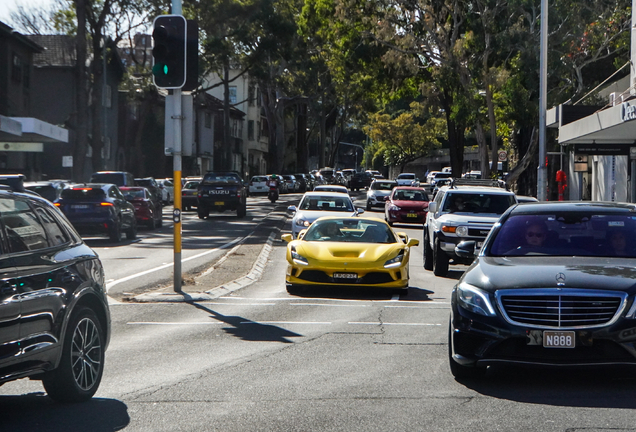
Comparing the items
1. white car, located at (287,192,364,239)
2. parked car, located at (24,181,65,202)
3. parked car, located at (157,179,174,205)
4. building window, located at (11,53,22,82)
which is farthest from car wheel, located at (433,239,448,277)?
building window, located at (11,53,22,82)

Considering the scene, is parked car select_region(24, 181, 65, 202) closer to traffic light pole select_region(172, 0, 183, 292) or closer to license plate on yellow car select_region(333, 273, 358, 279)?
traffic light pole select_region(172, 0, 183, 292)

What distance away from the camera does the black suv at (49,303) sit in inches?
232

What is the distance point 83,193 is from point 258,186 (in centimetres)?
4060

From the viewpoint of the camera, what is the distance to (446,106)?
150ft

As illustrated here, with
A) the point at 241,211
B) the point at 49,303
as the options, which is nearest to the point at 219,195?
the point at 241,211

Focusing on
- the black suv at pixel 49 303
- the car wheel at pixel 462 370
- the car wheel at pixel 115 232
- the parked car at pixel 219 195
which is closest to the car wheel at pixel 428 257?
the car wheel at pixel 115 232

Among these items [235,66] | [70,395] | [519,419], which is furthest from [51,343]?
[235,66]

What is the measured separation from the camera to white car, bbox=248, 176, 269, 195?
213 ft

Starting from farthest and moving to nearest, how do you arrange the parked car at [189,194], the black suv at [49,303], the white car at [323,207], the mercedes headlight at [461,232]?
the parked car at [189,194]
the white car at [323,207]
the mercedes headlight at [461,232]
the black suv at [49,303]

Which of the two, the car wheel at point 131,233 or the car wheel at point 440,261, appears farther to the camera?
the car wheel at point 131,233

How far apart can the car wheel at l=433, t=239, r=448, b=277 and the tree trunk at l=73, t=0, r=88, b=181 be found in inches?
927

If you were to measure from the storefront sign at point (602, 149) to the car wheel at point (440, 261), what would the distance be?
12.3 m

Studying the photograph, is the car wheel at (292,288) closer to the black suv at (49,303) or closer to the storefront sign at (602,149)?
the black suv at (49,303)

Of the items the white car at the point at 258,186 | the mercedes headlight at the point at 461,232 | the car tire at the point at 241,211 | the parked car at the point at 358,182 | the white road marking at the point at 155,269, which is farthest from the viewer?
the parked car at the point at 358,182
